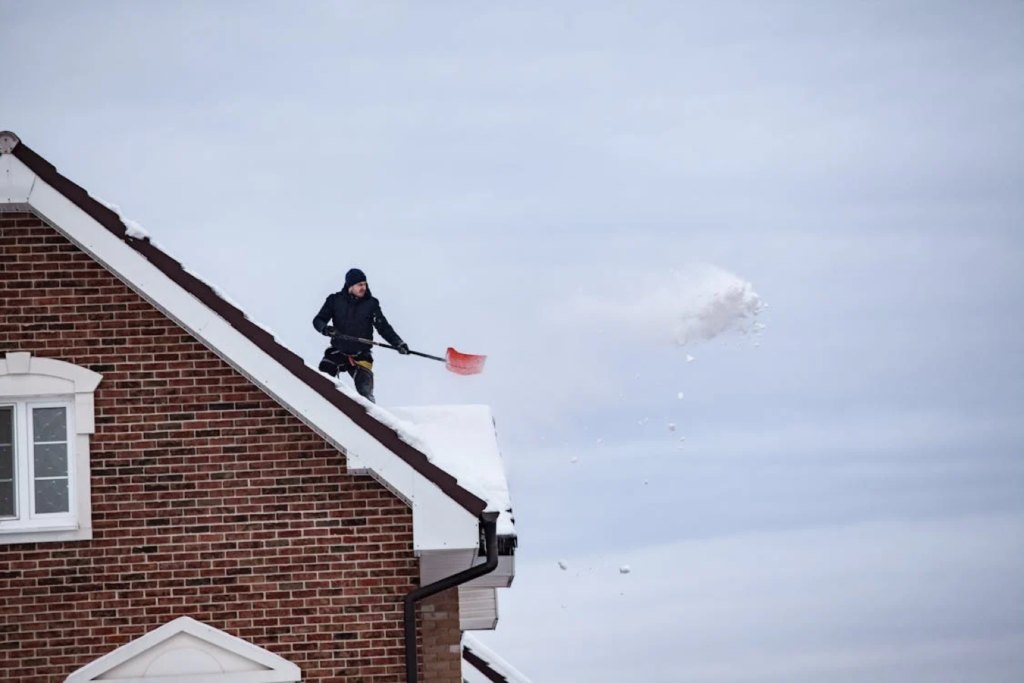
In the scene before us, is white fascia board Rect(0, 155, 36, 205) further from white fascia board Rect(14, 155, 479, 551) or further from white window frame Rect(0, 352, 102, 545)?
white window frame Rect(0, 352, 102, 545)

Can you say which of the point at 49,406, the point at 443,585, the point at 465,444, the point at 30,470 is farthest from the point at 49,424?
the point at 465,444

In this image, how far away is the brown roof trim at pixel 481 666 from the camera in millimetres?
18562

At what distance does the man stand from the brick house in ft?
11.9

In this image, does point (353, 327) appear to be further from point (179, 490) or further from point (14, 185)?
point (14, 185)

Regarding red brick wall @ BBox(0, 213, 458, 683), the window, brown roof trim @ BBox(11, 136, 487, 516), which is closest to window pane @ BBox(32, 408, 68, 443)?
the window

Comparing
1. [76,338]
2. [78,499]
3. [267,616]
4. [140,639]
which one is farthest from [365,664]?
[76,338]

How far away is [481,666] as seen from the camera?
1867 centimetres

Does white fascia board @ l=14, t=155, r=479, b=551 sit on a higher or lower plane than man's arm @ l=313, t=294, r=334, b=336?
lower

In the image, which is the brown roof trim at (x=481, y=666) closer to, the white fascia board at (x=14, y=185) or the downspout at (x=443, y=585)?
the downspout at (x=443, y=585)

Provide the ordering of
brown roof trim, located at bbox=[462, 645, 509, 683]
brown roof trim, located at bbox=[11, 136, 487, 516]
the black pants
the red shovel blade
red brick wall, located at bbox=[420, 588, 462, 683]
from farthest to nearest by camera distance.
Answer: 1. brown roof trim, located at bbox=[462, 645, 509, 683]
2. the red shovel blade
3. the black pants
4. red brick wall, located at bbox=[420, 588, 462, 683]
5. brown roof trim, located at bbox=[11, 136, 487, 516]

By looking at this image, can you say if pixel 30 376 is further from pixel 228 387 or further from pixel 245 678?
pixel 245 678

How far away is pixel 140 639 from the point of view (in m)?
11.5

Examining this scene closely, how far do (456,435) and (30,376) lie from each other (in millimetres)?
4823

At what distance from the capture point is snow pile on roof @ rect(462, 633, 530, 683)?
18.5 meters
